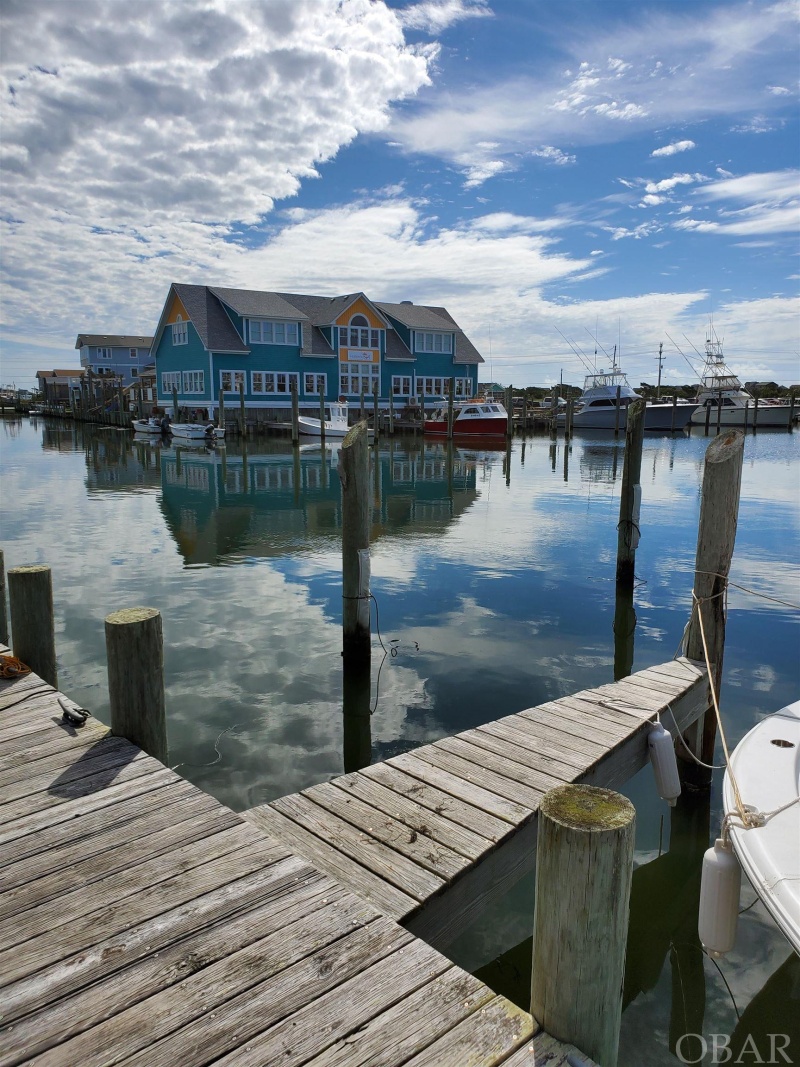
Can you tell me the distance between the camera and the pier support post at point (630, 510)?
38.9 ft

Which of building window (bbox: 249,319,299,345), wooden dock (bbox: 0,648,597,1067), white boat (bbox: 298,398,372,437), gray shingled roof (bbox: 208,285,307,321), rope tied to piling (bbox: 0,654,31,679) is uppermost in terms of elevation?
gray shingled roof (bbox: 208,285,307,321)

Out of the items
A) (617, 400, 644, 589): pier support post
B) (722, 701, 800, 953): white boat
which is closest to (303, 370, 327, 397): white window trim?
(617, 400, 644, 589): pier support post

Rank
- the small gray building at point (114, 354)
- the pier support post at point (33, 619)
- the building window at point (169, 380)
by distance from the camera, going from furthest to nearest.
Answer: the small gray building at point (114, 354)
the building window at point (169, 380)
the pier support post at point (33, 619)

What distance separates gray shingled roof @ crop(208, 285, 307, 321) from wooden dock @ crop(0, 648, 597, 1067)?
46099mm

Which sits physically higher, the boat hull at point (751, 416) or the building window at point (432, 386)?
the building window at point (432, 386)

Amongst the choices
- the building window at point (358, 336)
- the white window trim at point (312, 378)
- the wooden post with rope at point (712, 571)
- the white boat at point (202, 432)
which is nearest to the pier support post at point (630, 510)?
the wooden post with rope at point (712, 571)

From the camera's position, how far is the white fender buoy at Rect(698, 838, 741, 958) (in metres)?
3.71

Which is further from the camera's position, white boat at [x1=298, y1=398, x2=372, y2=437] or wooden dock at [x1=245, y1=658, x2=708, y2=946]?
white boat at [x1=298, y1=398, x2=372, y2=437]

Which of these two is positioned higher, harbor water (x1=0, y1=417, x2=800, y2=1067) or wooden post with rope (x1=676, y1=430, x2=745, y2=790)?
wooden post with rope (x1=676, y1=430, x2=745, y2=790)

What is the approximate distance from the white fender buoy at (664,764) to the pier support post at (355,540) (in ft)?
12.1

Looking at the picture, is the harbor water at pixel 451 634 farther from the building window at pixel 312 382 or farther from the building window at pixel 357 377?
the building window at pixel 357 377

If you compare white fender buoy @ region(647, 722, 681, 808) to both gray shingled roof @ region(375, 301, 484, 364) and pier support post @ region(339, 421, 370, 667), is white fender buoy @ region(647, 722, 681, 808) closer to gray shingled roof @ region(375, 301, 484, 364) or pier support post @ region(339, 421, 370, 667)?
pier support post @ region(339, 421, 370, 667)

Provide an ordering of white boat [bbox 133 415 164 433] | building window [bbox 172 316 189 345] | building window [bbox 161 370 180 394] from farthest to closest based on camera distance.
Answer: building window [bbox 161 370 180 394] → white boat [bbox 133 415 164 433] → building window [bbox 172 316 189 345]

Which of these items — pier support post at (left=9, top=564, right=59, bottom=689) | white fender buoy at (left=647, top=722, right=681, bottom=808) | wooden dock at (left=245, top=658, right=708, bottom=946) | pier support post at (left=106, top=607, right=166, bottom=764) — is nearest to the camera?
wooden dock at (left=245, top=658, right=708, bottom=946)
